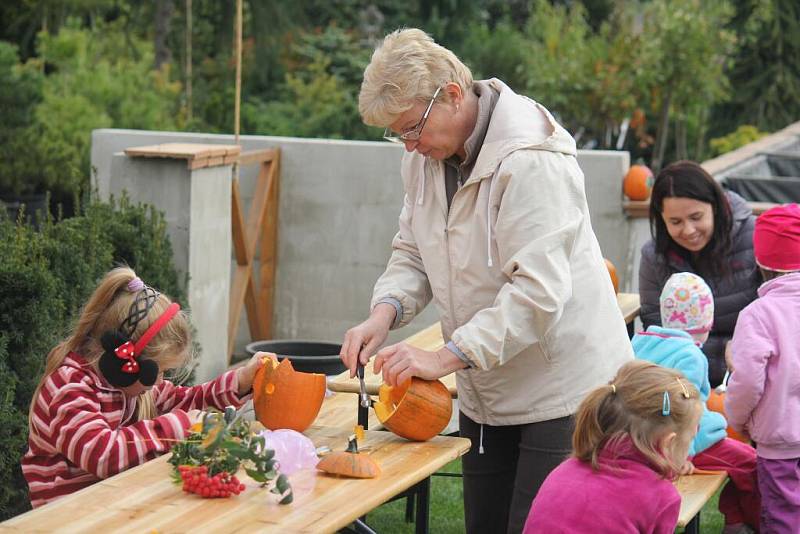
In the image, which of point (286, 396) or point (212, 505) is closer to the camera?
point (212, 505)

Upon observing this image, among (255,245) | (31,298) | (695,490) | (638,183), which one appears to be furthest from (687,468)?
(255,245)

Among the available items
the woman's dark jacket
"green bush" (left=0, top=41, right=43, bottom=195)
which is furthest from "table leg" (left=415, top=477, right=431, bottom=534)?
"green bush" (left=0, top=41, right=43, bottom=195)

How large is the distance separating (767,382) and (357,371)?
158cm

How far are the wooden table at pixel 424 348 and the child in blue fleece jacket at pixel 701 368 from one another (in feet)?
1.83

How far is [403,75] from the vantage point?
2.91m

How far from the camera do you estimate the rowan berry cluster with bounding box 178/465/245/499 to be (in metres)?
2.62

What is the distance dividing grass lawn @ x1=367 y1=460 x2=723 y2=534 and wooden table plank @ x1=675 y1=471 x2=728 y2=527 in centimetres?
100

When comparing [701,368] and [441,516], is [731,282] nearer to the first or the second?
[701,368]

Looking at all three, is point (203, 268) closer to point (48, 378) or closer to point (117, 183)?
point (117, 183)

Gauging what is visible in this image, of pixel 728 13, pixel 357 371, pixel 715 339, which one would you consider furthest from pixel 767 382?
pixel 728 13

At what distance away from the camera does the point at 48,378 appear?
3.09m

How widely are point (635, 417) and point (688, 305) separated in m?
1.68

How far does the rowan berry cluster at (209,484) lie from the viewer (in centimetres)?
262

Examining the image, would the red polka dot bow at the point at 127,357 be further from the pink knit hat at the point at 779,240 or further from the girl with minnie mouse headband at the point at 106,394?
the pink knit hat at the point at 779,240
